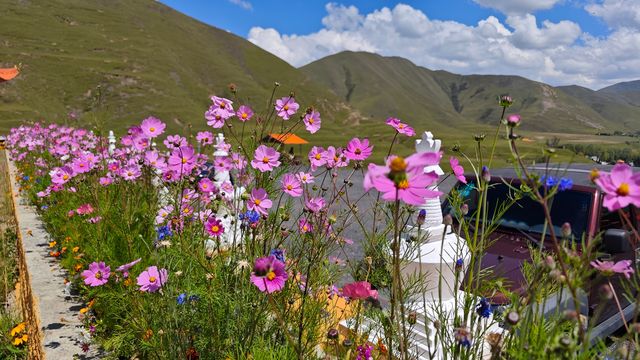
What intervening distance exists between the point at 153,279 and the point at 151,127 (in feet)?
4.20

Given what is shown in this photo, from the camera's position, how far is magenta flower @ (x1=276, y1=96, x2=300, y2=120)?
2217 millimetres

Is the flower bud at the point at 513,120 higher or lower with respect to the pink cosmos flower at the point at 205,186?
higher

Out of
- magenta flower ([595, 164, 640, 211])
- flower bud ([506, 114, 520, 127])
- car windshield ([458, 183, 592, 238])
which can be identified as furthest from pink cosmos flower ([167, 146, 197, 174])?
car windshield ([458, 183, 592, 238])

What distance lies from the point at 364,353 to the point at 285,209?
0.70 metres

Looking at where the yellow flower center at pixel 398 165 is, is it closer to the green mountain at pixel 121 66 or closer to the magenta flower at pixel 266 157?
the magenta flower at pixel 266 157

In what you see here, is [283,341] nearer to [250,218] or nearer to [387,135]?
[250,218]

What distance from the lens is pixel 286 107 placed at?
2277 mm

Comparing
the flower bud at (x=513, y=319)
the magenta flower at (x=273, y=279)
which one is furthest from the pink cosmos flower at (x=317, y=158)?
the flower bud at (x=513, y=319)

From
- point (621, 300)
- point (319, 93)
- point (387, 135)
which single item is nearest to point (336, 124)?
point (319, 93)

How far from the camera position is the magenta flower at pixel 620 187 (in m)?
0.90

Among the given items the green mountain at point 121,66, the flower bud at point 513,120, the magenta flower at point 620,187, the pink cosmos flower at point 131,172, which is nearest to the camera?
the magenta flower at point 620,187

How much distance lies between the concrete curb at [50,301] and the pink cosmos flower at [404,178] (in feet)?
8.15

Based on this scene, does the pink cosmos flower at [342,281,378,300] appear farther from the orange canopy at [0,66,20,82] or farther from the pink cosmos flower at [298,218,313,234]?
the orange canopy at [0,66,20,82]

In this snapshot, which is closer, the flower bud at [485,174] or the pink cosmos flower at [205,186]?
the flower bud at [485,174]
